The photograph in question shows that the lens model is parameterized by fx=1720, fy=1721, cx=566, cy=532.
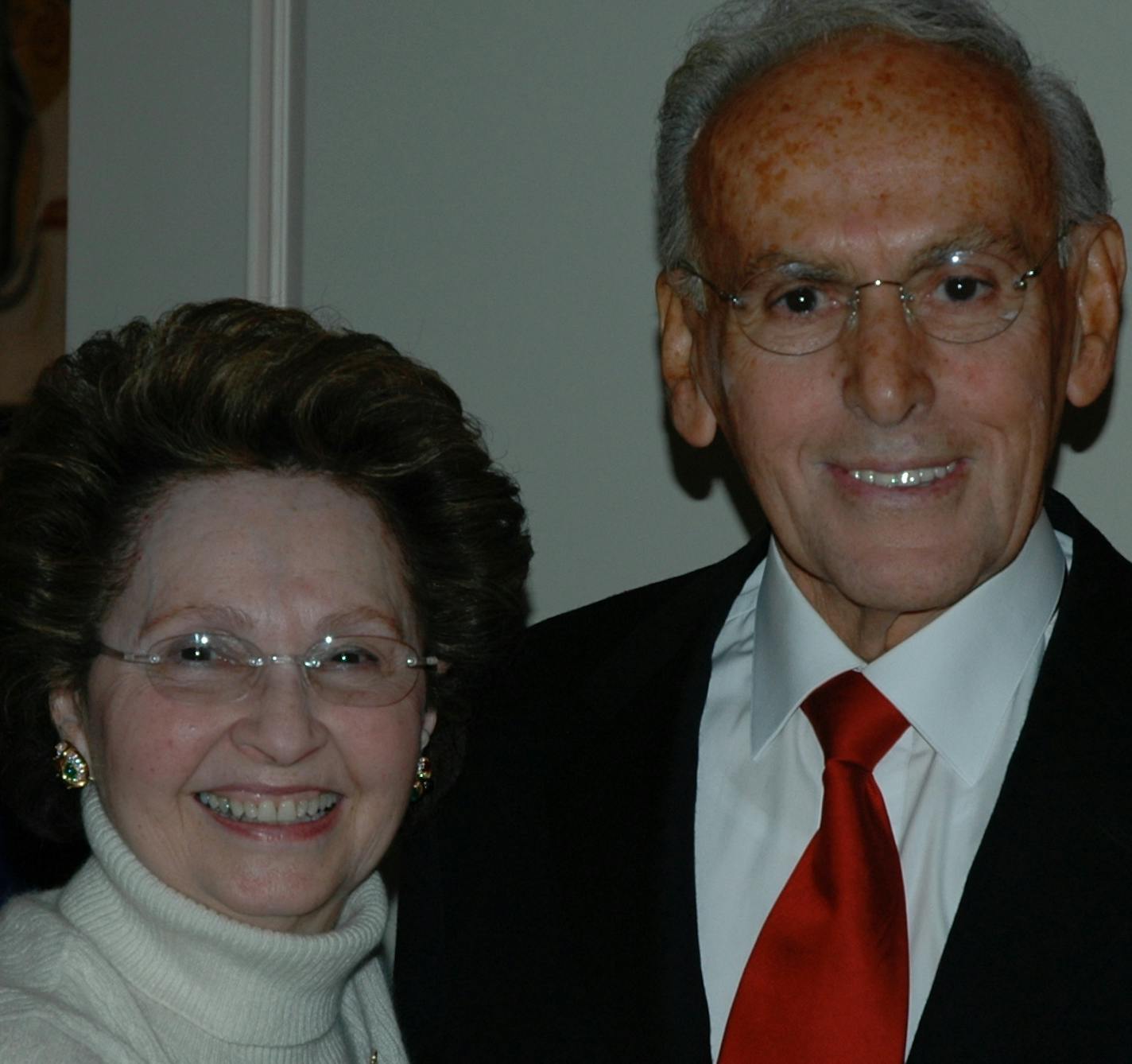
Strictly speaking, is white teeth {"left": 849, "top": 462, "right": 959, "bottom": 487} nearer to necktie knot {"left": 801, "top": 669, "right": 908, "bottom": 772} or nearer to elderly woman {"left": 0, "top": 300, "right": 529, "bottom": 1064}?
necktie knot {"left": 801, "top": 669, "right": 908, "bottom": 772}

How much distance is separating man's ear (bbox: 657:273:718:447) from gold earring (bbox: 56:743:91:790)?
2.53 feet

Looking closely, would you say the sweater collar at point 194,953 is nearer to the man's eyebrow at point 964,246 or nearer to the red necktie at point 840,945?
the red necktie at point 840,945

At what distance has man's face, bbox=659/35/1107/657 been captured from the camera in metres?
1.76

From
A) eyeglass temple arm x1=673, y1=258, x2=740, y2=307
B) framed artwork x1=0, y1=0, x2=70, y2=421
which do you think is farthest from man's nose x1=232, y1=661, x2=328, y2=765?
framed artwork x1=0, y1=0, x2=70, y2=421

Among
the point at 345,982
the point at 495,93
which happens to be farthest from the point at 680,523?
the point at 345,982

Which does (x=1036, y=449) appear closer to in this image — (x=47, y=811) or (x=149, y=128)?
(x=47, y=811)

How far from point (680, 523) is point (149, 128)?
110 cm

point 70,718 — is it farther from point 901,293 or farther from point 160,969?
point 901,293

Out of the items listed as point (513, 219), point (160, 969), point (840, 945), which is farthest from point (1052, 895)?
point (513, 219)

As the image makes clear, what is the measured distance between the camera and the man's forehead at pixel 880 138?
177cm

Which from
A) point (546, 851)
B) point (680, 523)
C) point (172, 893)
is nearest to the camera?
point (172, 893)

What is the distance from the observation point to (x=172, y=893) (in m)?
1.77

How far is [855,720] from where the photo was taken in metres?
1.82

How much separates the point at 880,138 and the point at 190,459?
0.80 m
